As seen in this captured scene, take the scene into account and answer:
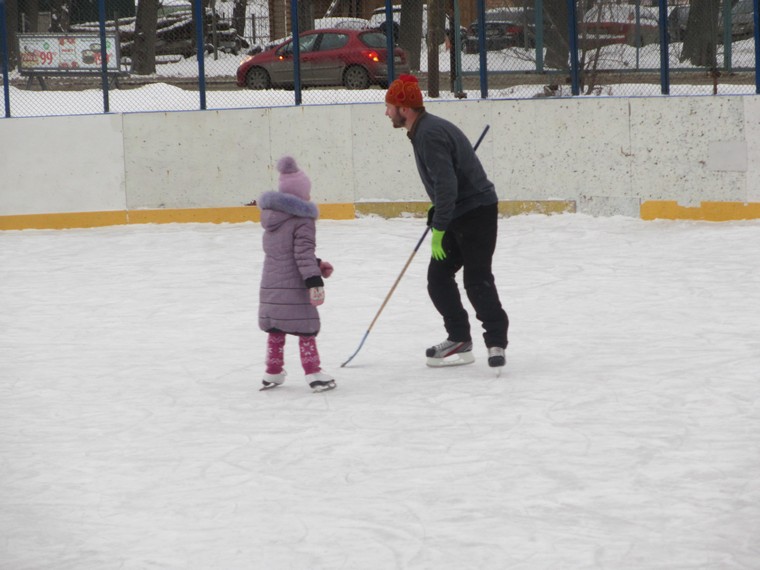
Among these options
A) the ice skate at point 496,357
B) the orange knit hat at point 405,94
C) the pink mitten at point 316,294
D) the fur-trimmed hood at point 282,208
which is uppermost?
the orange knit hat at point 405,94

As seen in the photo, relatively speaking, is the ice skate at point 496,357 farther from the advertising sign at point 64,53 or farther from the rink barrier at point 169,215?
the advertising sign at point 64,53

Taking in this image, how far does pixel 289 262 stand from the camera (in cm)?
569

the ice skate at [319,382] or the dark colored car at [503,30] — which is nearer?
the ice skate at [319,382]

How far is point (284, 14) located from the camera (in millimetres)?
12047

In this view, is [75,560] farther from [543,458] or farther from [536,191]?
[536,191]

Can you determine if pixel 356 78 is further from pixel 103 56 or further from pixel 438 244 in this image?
pixel 438 244

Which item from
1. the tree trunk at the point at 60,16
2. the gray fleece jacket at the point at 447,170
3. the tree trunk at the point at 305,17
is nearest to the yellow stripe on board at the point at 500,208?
the tree trunk at the point at 305,17

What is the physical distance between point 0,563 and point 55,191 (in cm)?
837

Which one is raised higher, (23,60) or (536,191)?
(23,60)

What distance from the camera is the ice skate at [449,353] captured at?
6.29 metres

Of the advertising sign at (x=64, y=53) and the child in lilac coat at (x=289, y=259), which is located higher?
the advertising sign at (x=64, y=53)

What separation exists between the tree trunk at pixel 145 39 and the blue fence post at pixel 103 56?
0.27 meters

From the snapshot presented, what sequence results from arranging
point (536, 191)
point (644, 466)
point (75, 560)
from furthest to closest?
point (536, 191), point (644, 466), point (75, 560)

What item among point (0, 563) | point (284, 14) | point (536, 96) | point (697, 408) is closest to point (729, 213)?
point (536, 96)
